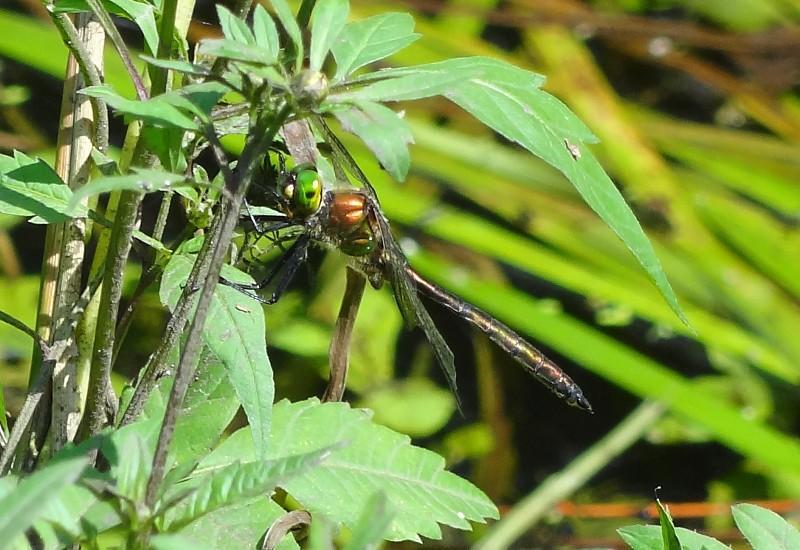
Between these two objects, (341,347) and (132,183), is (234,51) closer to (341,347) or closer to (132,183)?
(132,183)

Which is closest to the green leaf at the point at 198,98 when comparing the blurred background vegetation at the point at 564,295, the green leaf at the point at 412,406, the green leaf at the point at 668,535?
the green leaf at the point at 668,535

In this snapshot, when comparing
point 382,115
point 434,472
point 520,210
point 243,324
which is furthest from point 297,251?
point 520,210

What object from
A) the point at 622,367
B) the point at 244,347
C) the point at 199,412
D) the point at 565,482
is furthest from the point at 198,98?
the point at 622,367

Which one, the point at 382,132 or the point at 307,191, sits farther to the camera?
the point at 307,191

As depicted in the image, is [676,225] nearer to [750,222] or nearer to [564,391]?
[750,222]

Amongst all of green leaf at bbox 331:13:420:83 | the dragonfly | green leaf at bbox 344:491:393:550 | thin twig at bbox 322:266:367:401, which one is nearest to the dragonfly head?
the dragonfly

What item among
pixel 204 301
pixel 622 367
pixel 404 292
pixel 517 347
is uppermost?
pixel 204 301
